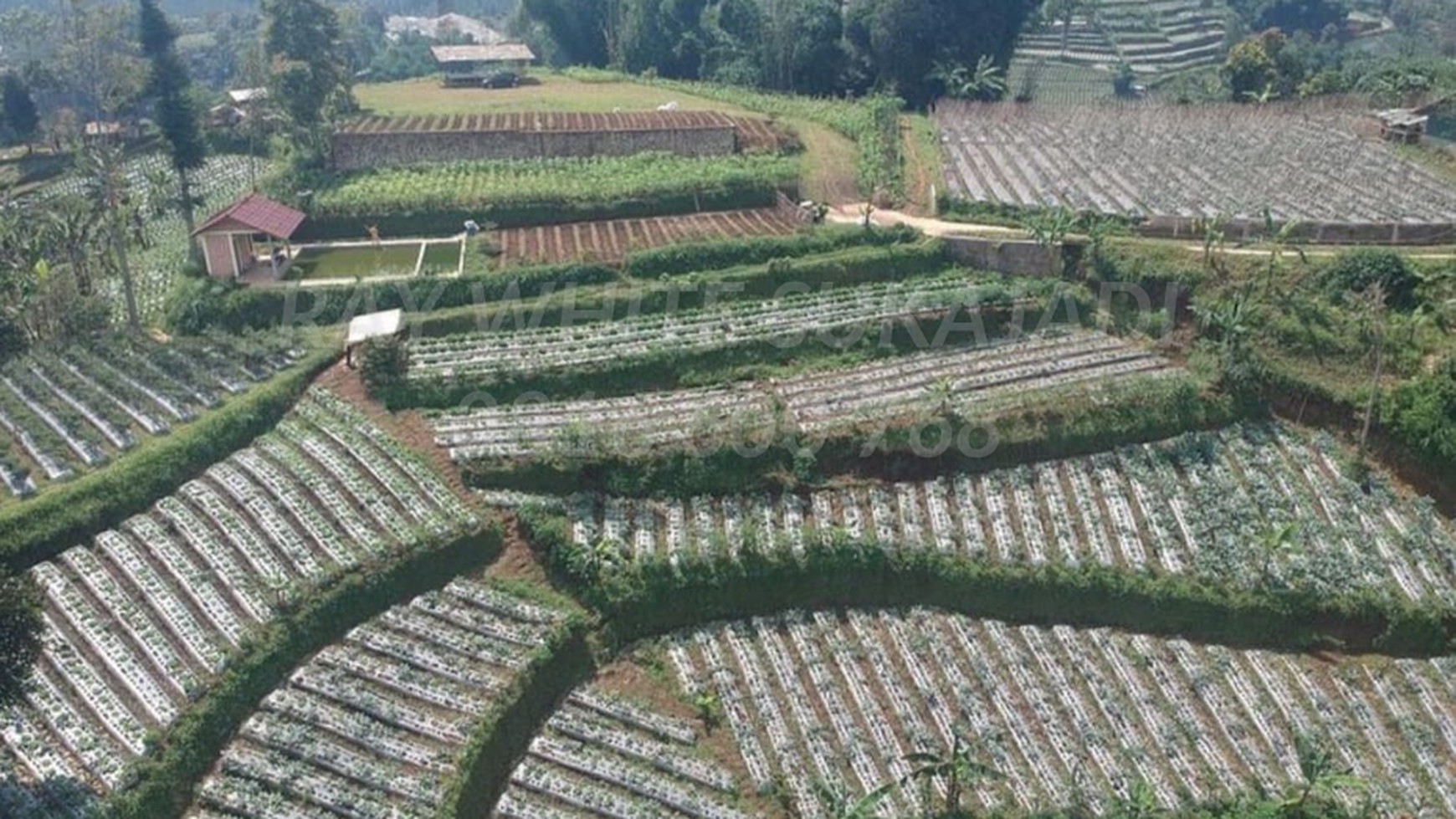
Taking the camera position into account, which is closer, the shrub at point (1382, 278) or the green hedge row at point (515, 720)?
the green hedge row at point (515, 720)

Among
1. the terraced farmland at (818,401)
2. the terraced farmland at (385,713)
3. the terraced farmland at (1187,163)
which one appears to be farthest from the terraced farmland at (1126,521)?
the terraced farmland at (1187,163)

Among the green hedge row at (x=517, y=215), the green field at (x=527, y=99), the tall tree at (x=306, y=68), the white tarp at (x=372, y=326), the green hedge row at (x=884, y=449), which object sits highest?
the tall tree at (x=306, y=68)

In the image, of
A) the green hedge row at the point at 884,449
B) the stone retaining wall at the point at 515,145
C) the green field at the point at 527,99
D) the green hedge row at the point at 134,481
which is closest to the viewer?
the green hedge row at the point at 134,481

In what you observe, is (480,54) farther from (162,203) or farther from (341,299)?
(341,299)

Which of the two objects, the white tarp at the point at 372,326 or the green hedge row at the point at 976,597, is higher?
the white tarp at the point at 372,326

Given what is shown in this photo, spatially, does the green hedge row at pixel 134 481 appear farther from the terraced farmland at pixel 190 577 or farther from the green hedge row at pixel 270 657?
the green hedge row at pixel 270 657

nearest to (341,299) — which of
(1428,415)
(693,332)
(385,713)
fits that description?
(693,332)
